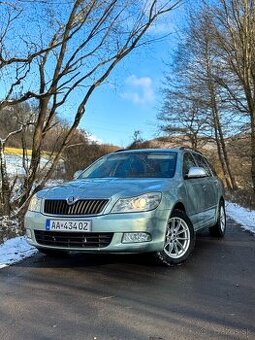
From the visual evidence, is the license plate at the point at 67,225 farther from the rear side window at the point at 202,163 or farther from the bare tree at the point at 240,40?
the bare tree at the point at 240,40

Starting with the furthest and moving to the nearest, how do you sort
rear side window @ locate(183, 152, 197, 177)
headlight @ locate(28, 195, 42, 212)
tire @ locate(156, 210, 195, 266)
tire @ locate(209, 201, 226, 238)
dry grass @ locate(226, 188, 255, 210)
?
dry grass @ locate(226, 188, 255, 210) → tire @ locate(209, 201, 226, 238) → rear side window @ locate(183, 152, 197, 177) → headlight @ locate(28, 195, 42, 212) → tire @ locate(156, 210, 195, 266)

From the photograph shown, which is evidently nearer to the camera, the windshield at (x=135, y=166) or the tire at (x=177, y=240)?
the tire at (x=177, y=240)

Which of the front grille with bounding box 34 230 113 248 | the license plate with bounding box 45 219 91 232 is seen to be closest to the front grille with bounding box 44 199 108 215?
the license plate with bounding box 45 219 91 232

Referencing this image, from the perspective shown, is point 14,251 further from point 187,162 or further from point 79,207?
point 187,162

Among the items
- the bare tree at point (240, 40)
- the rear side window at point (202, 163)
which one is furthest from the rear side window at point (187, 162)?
the bare tree at point (240, 40)

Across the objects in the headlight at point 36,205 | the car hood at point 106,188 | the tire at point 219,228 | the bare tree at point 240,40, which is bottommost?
the tire at point 219,228

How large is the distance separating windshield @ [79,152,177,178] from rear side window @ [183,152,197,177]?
0.67 feet

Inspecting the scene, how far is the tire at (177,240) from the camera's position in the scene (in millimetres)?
6074

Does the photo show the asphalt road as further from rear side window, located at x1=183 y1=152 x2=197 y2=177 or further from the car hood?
rear side window, located at x1=183 y1=152 x2=197 y2=177

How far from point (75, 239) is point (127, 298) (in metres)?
1.33

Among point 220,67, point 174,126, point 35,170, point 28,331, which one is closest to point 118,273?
point 28,331

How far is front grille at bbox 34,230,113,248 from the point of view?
5648mm

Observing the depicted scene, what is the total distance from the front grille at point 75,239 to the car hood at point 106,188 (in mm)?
459

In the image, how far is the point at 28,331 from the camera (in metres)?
3.78
